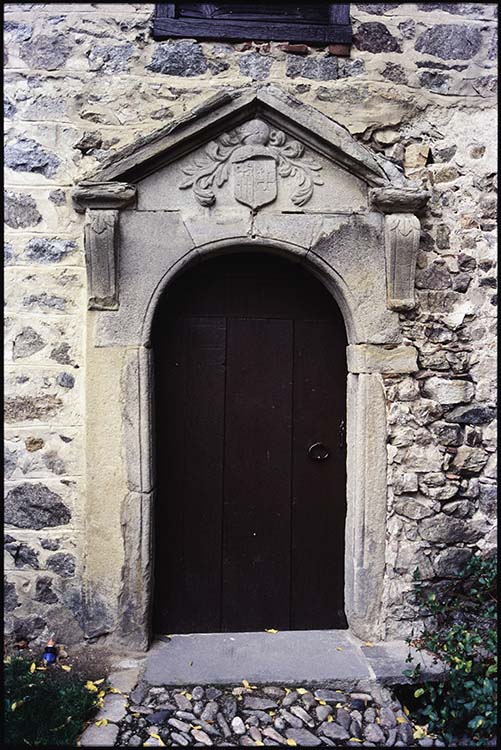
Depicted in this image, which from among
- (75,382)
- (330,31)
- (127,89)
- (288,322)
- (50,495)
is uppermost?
(330,31)

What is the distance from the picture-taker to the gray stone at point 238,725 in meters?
2.49

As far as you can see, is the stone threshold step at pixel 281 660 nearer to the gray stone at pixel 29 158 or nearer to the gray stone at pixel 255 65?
the gray stone at pixel 29 158

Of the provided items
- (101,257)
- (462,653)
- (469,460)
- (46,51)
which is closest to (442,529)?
(469,460)

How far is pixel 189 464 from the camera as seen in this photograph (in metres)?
3.25

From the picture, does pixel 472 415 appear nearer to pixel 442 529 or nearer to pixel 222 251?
pixel 442 529

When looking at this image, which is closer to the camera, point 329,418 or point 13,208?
point 13,208

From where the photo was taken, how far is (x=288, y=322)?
10.8 ft

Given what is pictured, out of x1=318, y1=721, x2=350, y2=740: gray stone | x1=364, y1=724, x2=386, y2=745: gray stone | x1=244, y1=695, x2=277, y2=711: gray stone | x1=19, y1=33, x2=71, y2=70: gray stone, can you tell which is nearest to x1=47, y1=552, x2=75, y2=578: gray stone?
x1=244, y1=695, x2=277, y2=711: gray stone

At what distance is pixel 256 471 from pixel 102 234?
148 cm

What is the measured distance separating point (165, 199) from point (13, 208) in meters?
0.77

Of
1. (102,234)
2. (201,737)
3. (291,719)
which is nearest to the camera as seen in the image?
(201,737)

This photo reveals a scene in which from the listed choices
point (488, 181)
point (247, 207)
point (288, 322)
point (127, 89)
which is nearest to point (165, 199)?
point (247, 207)

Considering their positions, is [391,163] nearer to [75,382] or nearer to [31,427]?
[75,382]

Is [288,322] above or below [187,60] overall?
below
